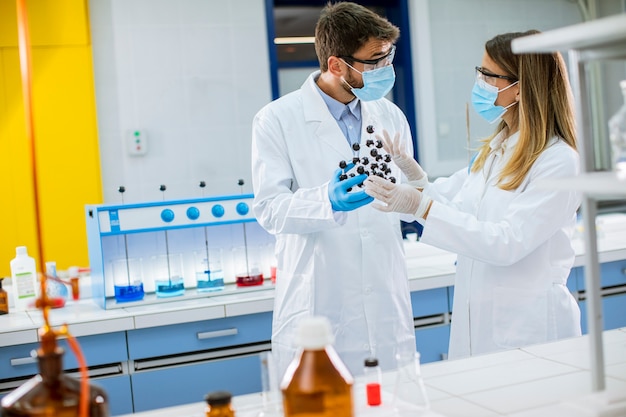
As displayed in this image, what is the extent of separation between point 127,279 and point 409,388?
192 cm

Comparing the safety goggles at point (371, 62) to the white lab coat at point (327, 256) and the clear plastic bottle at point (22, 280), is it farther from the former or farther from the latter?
the clear plastic bottle at point (22, 280)

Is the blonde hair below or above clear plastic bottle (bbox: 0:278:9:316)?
above

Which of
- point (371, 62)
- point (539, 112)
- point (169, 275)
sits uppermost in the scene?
point (371, 62)

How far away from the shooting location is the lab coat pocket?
2.16 metres

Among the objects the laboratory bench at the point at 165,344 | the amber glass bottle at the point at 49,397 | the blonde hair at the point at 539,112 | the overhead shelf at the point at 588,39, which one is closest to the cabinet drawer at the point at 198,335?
the laboratory bench at the point at 165,344

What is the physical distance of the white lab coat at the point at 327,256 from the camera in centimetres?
232

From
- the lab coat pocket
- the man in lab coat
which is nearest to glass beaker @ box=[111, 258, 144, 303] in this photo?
the man in lab coat

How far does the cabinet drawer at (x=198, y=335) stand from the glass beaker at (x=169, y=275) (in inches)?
8.9

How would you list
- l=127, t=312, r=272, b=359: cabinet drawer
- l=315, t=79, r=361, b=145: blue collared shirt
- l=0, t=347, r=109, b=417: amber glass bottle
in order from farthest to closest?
l=127, t=312, r=272, b=359: cabinet drawer < l=315, t=79, r=361, b=145: blue collared shirt < l=0, t=347, r=109, b=417: amber glass bottle

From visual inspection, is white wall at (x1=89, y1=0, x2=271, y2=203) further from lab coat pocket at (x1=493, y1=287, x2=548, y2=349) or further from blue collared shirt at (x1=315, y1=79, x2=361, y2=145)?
lab coat pocket at (x1=493, y1=287, x2=548, y2=349)

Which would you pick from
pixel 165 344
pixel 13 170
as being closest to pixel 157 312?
pixel 165 344

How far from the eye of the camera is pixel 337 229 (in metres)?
2.36

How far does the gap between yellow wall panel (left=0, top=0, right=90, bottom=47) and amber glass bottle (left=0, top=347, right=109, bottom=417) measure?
3278 millimetres

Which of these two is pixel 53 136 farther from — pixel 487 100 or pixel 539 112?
pixel 539 112
